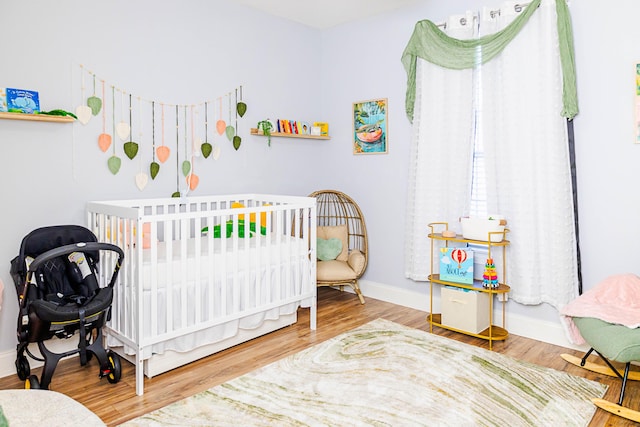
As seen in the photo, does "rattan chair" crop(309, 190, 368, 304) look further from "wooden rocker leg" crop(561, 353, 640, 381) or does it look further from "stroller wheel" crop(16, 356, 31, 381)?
"stroller wheel" crop(16, 356, 31, 381)

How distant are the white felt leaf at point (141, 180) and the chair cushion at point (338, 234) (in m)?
1.60

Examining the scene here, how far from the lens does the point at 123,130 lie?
300 cm

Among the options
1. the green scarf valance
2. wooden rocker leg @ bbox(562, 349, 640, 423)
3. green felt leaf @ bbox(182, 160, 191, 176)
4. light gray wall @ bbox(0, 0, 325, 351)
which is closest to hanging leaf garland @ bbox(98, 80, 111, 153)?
light gray wall @ bbox(0, 0, 325, 351)

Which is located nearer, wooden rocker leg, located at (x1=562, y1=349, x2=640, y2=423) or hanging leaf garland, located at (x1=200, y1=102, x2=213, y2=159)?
wooden rocker leg, located at (x1=562, y1=349, x2=640, y2=423)

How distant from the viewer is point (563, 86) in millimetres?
2826

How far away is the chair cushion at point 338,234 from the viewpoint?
410 centimetres

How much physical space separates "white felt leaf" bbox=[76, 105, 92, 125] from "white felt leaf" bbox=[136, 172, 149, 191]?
1.55 ft

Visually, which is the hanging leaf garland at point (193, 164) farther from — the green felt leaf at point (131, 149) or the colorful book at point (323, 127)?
the colorful book at point (323, 127)

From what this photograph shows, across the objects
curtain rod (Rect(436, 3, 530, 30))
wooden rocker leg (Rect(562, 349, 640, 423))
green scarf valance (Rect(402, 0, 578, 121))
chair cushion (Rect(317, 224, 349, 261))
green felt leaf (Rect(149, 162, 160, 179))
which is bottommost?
wooden rocker leg (Rect(562, 349, 640, 423))

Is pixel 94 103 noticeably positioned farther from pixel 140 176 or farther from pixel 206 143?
pixel 206 143

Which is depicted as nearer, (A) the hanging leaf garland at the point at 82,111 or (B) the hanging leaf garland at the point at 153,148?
(A) the hanging leaf garland at the point at 82,111

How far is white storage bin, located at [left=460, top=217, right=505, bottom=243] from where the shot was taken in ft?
9.95

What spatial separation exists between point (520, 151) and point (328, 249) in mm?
1754

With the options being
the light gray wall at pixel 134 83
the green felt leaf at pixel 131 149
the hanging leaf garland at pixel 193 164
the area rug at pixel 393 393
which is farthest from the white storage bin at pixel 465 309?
the green felt leaf at pixel 131 149
